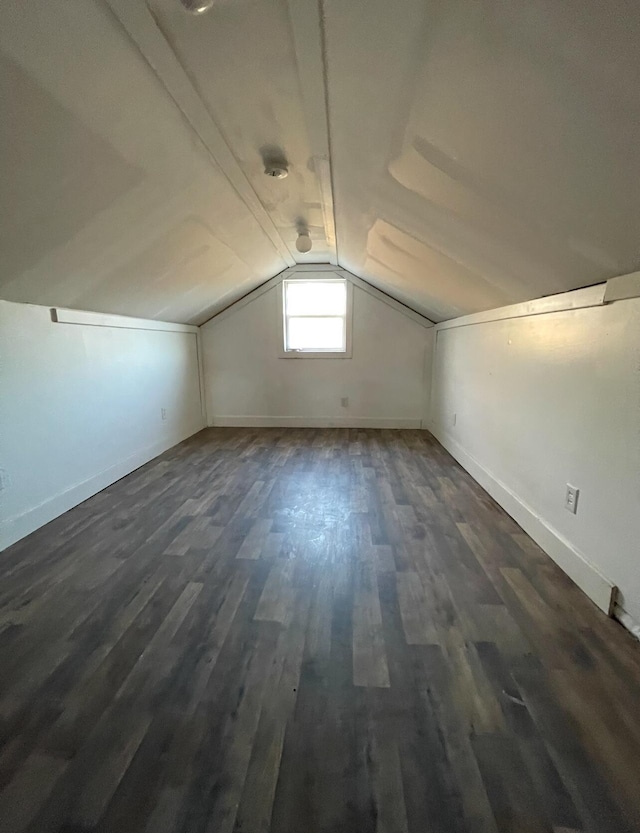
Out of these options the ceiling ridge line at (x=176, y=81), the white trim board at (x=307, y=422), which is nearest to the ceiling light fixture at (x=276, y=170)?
the ceiling ridge line at (x=176, y=81)

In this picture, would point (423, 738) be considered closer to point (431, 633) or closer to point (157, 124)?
point (431, 633)

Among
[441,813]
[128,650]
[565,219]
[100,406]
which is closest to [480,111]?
[565,219]

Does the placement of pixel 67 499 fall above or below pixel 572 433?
below

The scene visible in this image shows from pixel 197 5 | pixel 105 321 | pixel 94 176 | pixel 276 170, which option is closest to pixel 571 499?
pixel 276 170

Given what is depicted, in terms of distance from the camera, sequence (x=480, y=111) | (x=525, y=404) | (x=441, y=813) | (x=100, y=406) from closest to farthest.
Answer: (x=441, y=813) < (x=480, y=111) < (x=525, y=404) < (x=100, y=406)

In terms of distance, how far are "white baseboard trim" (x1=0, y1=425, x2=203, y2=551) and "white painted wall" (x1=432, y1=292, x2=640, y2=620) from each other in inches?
117

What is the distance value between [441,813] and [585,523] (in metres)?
1.39

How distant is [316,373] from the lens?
5297mm

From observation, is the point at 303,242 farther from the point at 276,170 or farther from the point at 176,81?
the point at 176,81

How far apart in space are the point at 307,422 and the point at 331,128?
3.93 metres

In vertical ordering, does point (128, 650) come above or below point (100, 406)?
below

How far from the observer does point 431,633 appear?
165 centimetres

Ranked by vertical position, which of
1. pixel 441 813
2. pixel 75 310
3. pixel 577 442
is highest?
pixel 75 310

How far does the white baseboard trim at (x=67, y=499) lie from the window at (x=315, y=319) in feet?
7.19
